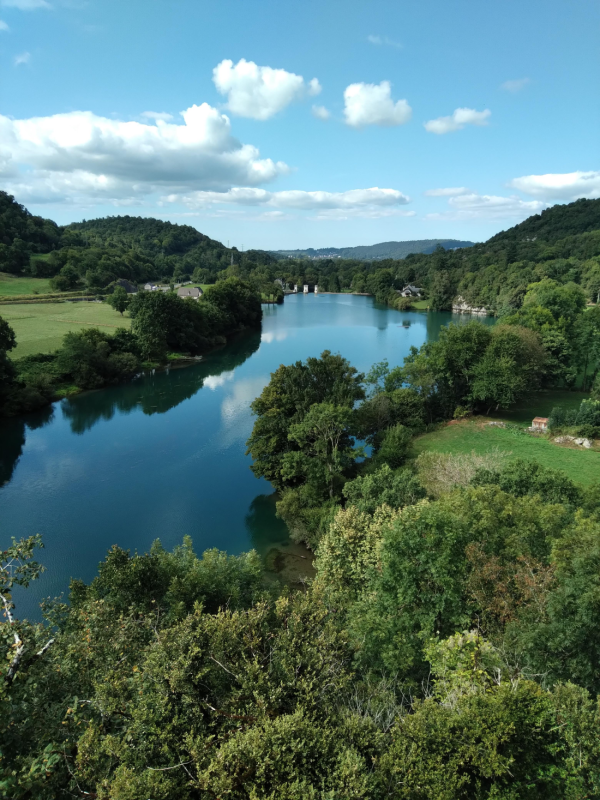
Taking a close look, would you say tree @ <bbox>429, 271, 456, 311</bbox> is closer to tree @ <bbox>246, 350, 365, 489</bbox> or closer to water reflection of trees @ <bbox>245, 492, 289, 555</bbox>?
tree @ <bbox>246, 350, 365, 489</bbox>

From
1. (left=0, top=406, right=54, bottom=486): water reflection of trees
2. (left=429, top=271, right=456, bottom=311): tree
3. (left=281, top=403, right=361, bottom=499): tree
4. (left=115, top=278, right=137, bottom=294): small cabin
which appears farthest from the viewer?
(left=429, top=271, right=456, bottom=311): tree

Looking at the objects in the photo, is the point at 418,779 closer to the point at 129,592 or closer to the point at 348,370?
the point at 129,592

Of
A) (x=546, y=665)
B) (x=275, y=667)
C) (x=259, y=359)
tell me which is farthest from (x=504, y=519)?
(x=259, y=359)

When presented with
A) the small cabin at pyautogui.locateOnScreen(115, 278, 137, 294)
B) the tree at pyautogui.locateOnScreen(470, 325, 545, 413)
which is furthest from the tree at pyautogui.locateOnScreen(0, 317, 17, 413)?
the small cabin at pyautogui.locateOnScreen(115, 278, 137, 294)

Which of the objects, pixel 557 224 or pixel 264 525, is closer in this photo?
pixel 264 525

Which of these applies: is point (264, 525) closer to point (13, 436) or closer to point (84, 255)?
point (13, 436)

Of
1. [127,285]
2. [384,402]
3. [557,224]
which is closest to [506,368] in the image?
[384,402]
